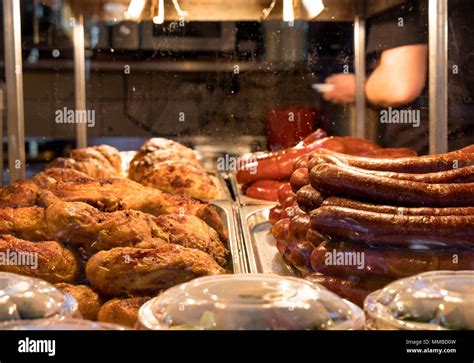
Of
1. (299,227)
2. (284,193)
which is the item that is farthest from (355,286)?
(284,193)

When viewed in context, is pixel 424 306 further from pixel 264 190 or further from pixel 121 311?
pixel 264 190

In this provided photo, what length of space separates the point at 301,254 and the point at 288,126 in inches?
46.9

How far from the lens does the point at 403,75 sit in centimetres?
326

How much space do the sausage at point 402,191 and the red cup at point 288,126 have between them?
1.21 m

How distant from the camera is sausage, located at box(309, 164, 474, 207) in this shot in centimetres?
206

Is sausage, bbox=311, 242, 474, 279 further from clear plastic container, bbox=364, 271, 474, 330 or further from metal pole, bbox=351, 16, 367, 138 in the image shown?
metal pole, bbox=351, 16, 367, 138

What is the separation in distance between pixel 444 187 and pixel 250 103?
1.32 m

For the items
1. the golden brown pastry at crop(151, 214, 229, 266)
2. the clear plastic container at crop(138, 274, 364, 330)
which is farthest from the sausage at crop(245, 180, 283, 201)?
the clear plastic container at crop(138, 274, 364, 330)

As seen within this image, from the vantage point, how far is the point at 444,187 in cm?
208

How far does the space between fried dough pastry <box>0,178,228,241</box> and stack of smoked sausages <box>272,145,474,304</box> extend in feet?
1.82

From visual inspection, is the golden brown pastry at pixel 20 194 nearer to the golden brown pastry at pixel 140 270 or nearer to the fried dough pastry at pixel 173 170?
the golden brown pastry at pixel 140 270

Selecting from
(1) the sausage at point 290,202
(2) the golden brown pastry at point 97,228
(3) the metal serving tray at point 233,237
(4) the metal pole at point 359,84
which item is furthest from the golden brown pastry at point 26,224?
(4) the metal pole at point 359,84

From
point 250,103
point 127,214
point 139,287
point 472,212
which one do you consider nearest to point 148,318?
point 139,287

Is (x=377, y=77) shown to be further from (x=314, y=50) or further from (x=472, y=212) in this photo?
(x=472, y=212)
